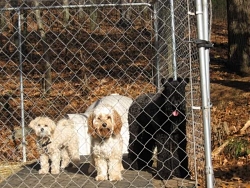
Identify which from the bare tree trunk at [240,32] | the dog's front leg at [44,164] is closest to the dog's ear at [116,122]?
the dog's front leg at [44,164]

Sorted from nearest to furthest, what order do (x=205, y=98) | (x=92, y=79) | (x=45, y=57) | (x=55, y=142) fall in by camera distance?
1. (x=205, y=98)
2. (x=55, y=142)
3. (x=45, y=57)
4. (x=92, y=79)

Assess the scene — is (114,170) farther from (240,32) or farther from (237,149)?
(240,32)

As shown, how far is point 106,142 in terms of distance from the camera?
5.33 metres

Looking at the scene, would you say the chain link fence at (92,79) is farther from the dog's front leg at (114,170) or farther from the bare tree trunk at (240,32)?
the bare tree trunk at (240,32)

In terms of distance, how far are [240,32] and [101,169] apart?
19.5 ft

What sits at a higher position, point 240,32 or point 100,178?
point 240,32

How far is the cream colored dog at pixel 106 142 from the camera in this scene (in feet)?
17.2

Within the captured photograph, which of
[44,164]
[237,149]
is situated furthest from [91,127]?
[237,149]

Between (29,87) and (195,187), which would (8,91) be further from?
(195,187)

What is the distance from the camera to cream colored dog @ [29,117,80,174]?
19.2 ft

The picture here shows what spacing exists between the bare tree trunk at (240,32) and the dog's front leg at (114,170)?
18.5ft

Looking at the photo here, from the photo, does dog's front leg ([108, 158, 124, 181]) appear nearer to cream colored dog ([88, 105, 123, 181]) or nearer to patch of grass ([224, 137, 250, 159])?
cream colored dog ([88, 105, 123, 181])

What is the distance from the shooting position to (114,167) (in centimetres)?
528

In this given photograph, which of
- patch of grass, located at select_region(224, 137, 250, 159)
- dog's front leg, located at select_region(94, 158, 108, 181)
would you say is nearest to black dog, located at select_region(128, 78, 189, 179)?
dog's front leg, located at select_region(94, 158, 108, 181)
